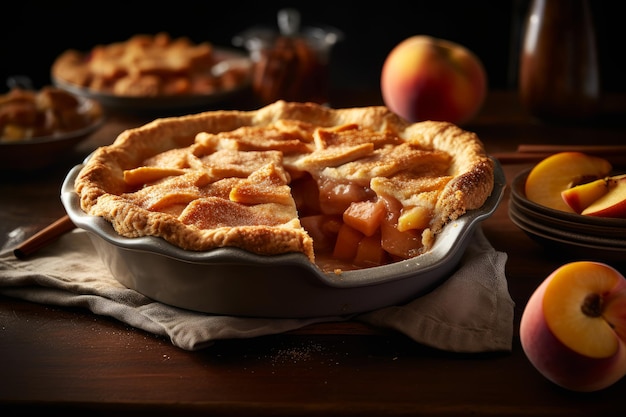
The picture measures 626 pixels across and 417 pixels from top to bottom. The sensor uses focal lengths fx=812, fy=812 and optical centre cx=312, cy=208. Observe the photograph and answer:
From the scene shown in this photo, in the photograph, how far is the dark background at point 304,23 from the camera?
4.06 m

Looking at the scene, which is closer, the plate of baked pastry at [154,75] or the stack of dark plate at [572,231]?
the stack of dark plate at [572,231]

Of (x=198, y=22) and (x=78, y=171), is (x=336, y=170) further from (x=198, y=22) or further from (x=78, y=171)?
(x=198, y=22)

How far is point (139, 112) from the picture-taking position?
10.7ft

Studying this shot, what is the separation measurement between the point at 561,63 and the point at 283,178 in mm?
1430

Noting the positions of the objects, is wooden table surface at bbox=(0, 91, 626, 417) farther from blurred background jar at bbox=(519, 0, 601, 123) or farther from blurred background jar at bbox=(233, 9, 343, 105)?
blurred background jar at bbox=(233, 9, 343, 105)

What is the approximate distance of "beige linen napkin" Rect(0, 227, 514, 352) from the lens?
156cm

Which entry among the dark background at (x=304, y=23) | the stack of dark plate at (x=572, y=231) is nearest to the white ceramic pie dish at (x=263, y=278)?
the stack of dark plate at (x=572, y=231)

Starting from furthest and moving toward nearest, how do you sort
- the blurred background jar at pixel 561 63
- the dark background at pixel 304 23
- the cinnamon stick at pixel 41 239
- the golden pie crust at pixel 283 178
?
1. the dark background at pixel 304 23
2. the blurred background jar at pixel 561 63
3. the cinnamon stick at pixel 41 239
4. the golden pie crust at pixel 283 178

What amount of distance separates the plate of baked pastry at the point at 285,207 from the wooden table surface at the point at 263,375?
3.9 inches

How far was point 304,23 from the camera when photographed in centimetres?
426

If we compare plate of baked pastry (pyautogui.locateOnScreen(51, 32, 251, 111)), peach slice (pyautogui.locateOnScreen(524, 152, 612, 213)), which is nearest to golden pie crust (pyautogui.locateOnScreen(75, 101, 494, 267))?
peach slice (pyautogui.locateOnScreen(524, 152, 612, 213))

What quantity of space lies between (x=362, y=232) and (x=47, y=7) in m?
2.79

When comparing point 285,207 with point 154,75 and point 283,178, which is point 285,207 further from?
point 154,75

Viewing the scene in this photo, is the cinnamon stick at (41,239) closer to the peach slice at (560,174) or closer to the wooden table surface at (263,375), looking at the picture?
the wooden table surface at (263,375)
